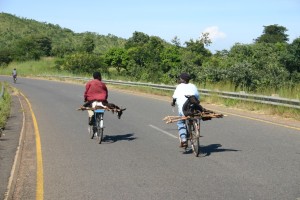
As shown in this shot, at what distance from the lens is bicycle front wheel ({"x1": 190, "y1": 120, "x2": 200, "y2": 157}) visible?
911 cm

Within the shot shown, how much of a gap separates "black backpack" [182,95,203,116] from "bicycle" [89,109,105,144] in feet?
8.44

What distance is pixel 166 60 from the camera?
72750 mm

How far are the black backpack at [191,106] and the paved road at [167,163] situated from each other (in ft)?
3.10

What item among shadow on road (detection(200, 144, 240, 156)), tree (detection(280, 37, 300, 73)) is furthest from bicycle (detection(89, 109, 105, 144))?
tree (detection(280, 37, 300, 73))

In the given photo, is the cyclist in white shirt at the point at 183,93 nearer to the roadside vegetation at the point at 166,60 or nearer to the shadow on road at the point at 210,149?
the shadow on road at the point at 210,149

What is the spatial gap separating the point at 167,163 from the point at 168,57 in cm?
6636

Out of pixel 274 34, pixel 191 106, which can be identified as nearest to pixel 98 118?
pixel 191 106

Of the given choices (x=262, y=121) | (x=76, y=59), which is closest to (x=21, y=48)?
(x=76, y=59)

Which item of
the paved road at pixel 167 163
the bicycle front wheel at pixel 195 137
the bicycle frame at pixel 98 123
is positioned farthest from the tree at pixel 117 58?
the bicycle front wheel at pixel 195 137

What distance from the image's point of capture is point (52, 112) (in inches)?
730

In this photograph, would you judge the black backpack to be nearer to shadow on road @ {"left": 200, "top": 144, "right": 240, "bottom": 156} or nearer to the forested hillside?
shadow on road @ {"left": 200, "top": 144, "right": 240, "bottom": 156}

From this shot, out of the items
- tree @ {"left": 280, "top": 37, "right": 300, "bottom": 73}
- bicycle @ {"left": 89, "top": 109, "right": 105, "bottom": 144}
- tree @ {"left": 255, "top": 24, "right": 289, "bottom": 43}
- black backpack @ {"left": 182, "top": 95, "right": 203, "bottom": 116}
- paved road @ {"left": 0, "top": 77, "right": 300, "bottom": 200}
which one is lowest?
paved road @ {"left": 0, "top": 77, "right": 300, "bottom": 200}

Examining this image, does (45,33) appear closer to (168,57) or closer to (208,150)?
(168,57)

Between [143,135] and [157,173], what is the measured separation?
462 centimetres
